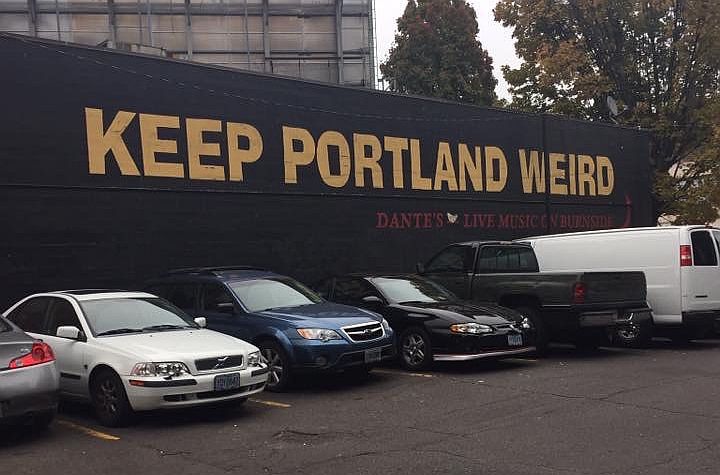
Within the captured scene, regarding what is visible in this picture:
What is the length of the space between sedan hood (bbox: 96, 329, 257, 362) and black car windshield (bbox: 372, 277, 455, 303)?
3.58 meters

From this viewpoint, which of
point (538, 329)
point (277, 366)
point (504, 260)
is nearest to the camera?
point (277, 366)

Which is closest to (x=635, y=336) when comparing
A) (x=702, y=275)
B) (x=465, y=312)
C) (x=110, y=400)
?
(x=702, y=275)

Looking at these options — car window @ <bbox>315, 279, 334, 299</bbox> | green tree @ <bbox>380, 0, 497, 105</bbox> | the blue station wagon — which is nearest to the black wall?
the blue station wagon

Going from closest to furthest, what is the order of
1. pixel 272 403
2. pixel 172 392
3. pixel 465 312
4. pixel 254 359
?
pixel 172 392, pixel 254 359, pixel 272 403, pixel 465 312

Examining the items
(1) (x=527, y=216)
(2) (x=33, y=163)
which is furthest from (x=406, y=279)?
(1) (x=527, y=216)

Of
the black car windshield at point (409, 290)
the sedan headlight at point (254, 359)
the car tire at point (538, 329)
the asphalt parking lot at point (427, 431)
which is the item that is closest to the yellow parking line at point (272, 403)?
the asphalt parking lot at point (427, 431)

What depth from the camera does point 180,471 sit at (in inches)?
247

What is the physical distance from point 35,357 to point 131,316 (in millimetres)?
1790

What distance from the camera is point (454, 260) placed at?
14062 mm

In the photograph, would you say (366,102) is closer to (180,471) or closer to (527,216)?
(527,216)

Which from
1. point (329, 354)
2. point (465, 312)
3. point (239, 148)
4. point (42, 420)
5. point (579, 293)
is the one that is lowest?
point (42, 420)

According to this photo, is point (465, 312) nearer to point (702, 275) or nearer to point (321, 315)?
point (321, 315)

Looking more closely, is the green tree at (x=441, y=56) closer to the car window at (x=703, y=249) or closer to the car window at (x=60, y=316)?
the car window at (x=703, y=249)

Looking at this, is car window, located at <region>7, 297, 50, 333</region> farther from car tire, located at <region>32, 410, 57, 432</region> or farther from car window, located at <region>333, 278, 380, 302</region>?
car window, located at <region>333, 278, 380, 302</region>
